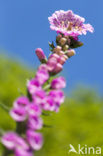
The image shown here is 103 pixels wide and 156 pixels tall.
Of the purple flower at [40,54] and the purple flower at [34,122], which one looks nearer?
the purple flower at [34,122]

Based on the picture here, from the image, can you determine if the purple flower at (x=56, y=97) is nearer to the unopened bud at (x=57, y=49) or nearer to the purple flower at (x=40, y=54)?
the unopened bud at (x=57, y=49)

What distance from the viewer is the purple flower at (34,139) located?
7.46ft

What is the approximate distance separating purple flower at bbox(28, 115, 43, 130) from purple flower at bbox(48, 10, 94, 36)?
1.11 m

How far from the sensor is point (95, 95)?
3459 cm

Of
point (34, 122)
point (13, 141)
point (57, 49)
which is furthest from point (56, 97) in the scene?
point (57, 49)

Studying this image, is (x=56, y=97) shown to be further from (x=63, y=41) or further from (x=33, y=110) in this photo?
(x=63, y=41)

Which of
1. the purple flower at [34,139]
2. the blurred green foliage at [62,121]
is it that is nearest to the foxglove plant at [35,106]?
the purple flower at [34,139]

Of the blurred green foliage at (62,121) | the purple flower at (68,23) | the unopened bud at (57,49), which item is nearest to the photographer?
the unopened bud at (57,49)

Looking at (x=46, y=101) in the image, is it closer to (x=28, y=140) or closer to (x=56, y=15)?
(x=28, y=140)

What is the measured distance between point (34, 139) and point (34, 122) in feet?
0.33

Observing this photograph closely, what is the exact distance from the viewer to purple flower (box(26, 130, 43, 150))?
7.46ft

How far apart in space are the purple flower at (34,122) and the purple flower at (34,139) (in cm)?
4

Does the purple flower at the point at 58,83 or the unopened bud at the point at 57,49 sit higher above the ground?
the unopened bud at the point at 57,49

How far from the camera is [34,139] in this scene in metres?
2.30
